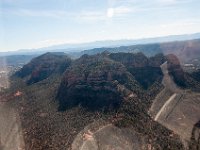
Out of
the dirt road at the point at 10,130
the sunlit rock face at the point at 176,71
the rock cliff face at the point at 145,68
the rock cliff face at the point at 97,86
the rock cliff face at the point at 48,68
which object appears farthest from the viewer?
the rock cliff face at the point at 48,68

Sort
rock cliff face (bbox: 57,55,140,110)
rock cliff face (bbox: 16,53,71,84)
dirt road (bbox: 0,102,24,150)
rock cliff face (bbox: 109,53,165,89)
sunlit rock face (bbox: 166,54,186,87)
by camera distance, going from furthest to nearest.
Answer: rock cliff face (bbox: 16,53,71,84)
sunlit rock face (bbox: 166,54,186,87)
rock cliff face (bbox: 109,53,165,89)
rock cliff face (bbox: 57,55,140,110)
dirt road (bbox: 0,102,24,150)

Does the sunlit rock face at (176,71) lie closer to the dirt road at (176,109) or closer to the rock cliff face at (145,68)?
the dirt road at (176,109)

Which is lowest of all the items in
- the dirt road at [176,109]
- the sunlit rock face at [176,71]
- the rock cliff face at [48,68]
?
the rock cliff face at [48,68]

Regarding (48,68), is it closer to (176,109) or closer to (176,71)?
(176,71)

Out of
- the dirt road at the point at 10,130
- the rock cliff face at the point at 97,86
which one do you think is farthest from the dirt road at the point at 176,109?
the dirt road at the point at 10,130

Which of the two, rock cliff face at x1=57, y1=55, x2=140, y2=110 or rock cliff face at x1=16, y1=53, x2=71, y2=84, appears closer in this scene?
rock cliff face at x1=57, y1=55, x2=140, y2=110

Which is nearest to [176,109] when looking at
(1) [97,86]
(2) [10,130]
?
(1) [97,86]

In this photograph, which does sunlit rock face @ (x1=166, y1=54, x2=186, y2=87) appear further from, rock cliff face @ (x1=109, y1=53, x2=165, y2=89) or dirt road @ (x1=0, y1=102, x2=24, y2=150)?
dirt road @ (x1=0, y1=102, x2=24, y2=150)

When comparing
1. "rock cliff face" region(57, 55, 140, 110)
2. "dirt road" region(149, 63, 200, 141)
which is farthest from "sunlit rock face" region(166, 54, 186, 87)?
"rock cliff face" region(57, 55, 140, 110)

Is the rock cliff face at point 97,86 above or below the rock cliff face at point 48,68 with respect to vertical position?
above
